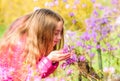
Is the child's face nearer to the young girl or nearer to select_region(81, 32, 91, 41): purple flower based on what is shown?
the young girl

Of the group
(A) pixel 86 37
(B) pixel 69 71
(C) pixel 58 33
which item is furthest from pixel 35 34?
(A) pixel 86 37

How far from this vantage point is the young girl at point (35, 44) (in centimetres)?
365

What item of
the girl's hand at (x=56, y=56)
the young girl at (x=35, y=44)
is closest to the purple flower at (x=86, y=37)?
the young girl at (x=35, y=44)

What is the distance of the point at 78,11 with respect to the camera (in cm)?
646

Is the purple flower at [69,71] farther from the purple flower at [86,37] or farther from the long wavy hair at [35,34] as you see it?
the purple flower at [86,37]

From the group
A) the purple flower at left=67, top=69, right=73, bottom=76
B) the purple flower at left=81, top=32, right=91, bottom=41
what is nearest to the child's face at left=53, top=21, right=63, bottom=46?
the purple flower at left=67, top=69, right=73, bottom=76

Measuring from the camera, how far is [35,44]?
148 inches

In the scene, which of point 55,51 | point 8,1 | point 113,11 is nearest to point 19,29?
point 55,51

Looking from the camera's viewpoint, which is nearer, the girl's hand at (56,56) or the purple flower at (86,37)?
the girl's hand at (56,56)

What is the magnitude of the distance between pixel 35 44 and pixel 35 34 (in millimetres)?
83

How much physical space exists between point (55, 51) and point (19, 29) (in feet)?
1.18

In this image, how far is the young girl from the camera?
3.65 m

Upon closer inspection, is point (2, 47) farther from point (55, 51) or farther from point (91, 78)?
point (91, 78)

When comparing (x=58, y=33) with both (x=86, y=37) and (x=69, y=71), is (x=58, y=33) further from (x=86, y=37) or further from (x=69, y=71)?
(x=86, y=37)
